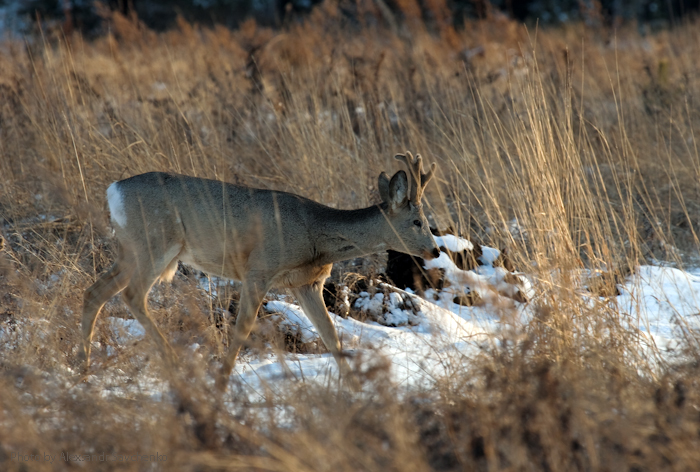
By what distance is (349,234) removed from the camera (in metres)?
4.20

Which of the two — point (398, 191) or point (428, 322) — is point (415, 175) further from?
point (428, 322)

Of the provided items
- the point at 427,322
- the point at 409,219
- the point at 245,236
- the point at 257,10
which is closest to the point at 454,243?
the point at 427,322

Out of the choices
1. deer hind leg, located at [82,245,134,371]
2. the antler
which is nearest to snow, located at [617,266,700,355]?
the antler

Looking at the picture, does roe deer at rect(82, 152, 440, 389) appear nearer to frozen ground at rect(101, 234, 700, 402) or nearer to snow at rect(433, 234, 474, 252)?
frozen ground at rect(101, 234, 700, 402)

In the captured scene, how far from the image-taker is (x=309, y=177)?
6.19 meters

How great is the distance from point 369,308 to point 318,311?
71 cm

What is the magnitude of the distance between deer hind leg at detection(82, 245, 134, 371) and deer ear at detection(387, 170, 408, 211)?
4.98ft

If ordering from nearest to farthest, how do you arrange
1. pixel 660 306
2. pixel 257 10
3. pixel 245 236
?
pixel 245 236 < pixel 660 306 < pixel 257 10

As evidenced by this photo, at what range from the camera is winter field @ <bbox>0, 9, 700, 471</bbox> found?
8.28 ft

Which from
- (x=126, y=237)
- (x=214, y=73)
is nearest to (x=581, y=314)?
(x=126, y=237)

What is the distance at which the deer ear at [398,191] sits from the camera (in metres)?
4.10

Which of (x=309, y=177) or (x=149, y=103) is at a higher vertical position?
(x=149, y=103)

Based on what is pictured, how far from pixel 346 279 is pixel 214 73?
4592 mm

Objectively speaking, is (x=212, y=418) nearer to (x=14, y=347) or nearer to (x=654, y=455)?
(x=654, y=455)
